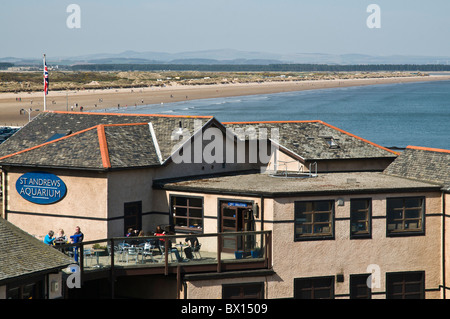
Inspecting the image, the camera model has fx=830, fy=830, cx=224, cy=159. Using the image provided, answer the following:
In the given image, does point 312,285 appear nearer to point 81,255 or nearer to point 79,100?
point 81,255

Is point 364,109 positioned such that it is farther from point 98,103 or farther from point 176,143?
point 176,143

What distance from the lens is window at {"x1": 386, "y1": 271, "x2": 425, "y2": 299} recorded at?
2658cm

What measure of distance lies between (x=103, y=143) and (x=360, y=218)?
8953 mm

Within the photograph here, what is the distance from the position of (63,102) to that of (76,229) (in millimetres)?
120370

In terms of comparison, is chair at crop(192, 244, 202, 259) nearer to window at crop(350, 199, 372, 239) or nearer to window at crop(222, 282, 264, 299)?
window at crop(222, 282, 264, 299)

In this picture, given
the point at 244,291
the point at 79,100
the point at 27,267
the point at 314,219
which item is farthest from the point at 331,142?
the point at 79,100

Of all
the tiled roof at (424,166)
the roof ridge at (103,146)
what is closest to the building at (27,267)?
A: the roof ridge at (103,146)

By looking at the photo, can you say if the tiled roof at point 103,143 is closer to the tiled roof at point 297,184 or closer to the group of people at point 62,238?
the tiled roof at point 297,184

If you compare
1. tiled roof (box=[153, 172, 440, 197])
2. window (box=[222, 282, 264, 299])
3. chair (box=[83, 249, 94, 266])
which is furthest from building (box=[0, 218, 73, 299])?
tiled roof (box=[153, 172, 440, 197])

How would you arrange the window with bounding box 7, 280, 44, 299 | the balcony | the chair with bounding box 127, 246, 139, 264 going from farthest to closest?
1. the chair with bounding box 127, 246, 139, 264
2. the balcony
3. the window with bounding box 7, 280, 44, 299

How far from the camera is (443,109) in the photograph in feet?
508

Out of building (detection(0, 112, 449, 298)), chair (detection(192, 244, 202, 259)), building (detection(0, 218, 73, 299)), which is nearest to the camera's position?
building (detection(0, 218, 73, 299))

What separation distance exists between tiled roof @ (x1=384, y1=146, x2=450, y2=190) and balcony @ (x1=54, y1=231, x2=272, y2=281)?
20.4ft
